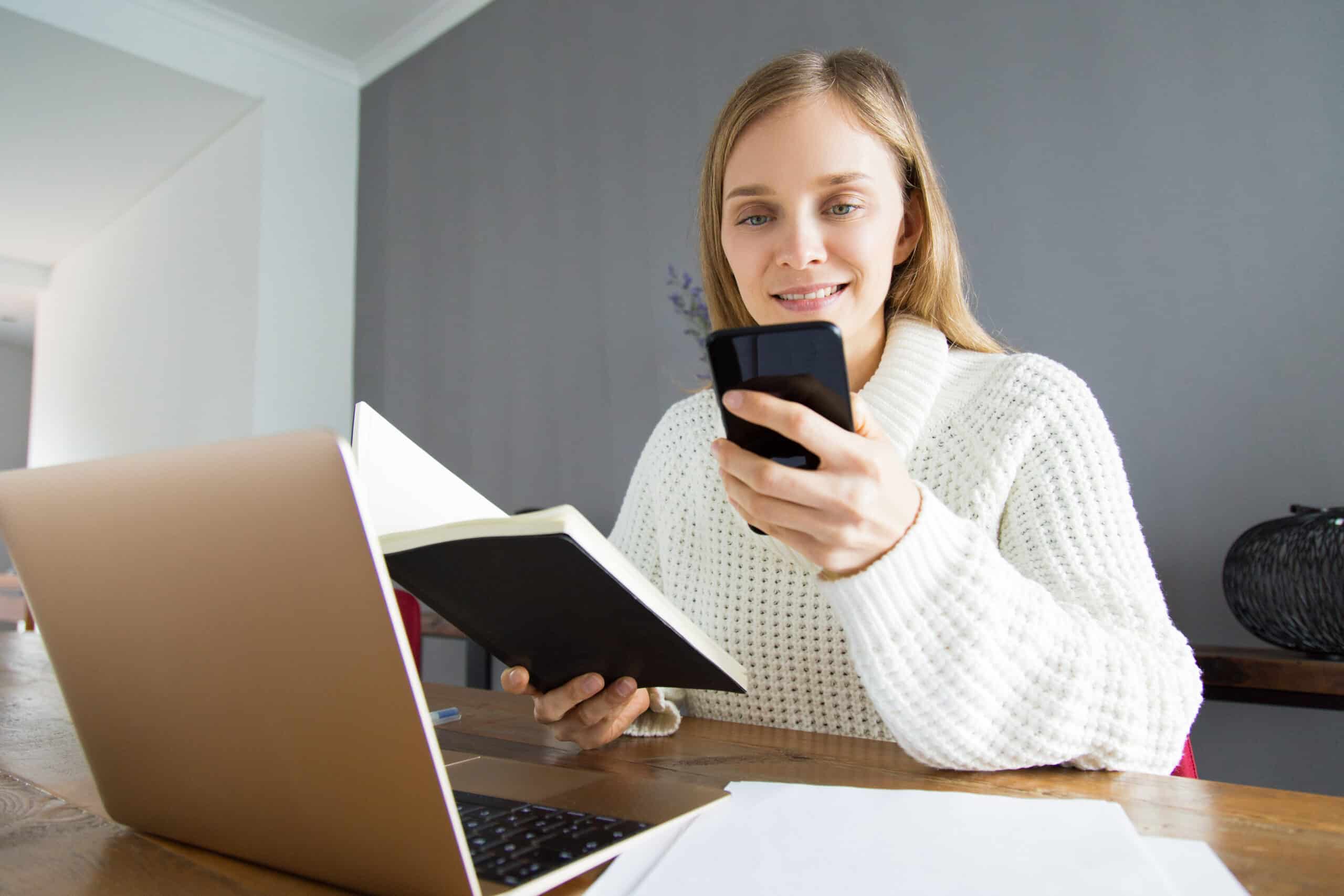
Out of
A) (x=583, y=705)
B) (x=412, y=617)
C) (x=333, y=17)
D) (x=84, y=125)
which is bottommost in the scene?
(x=412, y=617)

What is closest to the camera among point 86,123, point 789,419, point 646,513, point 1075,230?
point 789,419

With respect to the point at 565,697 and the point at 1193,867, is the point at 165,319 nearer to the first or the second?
the point at 565,697

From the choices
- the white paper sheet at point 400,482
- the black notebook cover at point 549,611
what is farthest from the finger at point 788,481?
the white paper sheet at point 400,482

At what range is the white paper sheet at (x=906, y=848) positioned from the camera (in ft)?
1.27

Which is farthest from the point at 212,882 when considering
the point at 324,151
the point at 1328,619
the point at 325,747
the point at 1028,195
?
the point at 324,151

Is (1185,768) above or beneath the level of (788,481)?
beneath

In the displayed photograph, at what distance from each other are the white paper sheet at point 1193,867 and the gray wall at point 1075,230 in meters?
1.22

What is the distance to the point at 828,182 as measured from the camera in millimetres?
868

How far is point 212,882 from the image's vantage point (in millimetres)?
422

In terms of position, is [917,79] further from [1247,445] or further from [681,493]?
[681,493]

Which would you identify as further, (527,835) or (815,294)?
(815,294)

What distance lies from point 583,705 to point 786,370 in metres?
0.36

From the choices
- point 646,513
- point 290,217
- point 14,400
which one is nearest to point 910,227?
point 646,513

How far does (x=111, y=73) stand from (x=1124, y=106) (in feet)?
→ 11.0
